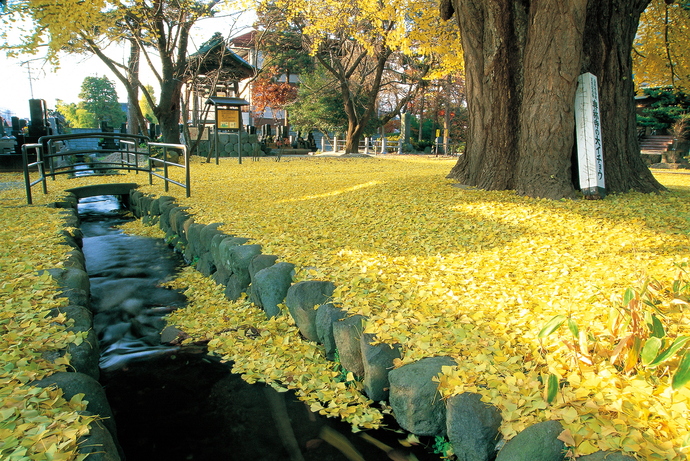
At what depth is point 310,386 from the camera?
9.41 ft

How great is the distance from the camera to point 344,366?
113 inches

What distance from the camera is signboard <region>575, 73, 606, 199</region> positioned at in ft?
18.0

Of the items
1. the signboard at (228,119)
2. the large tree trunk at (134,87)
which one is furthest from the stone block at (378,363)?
the signboard at (228,119)

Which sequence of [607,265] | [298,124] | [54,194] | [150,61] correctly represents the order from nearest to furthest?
[607,265] → [54,194] → [150,61] → [298,124]

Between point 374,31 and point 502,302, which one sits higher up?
point 374,31

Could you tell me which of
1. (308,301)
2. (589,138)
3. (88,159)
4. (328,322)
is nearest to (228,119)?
(88,159)

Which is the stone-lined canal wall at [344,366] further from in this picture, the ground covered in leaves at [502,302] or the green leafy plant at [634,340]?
the green leafy plant at [634,340]

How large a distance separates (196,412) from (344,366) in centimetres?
94

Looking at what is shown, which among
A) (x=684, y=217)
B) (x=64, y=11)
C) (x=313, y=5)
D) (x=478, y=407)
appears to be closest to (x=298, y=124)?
(x=313, y=5)

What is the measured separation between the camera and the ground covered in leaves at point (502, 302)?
190 cm

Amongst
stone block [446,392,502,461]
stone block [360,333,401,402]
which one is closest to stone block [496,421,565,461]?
stone block [446,392,502,461]

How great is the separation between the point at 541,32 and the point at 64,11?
24.3 feet

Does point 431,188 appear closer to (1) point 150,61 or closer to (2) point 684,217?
(2) point 684,217

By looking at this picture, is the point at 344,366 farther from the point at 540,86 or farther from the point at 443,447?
the point at 540,86
